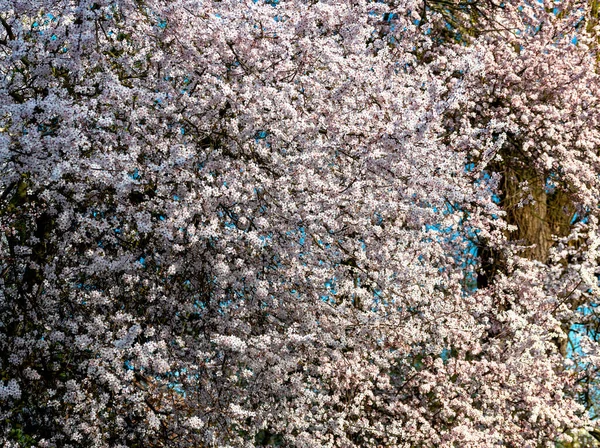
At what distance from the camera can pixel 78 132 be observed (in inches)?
205

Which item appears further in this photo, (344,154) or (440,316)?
(440,316)

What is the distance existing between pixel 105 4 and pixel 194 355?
9.85 ft

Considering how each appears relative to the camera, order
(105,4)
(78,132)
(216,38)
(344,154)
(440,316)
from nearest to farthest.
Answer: (78,132), (105,4), (216,38), (344,154), (440,316)

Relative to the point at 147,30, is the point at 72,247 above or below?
below

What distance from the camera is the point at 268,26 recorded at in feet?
21.1

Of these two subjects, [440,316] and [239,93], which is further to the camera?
[440,316]

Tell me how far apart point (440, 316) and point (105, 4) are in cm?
463

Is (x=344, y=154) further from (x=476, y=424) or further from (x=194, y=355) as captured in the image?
(x=476, y=424)

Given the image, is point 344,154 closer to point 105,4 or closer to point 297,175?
point 297,175

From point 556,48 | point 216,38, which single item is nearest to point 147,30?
point 216,38

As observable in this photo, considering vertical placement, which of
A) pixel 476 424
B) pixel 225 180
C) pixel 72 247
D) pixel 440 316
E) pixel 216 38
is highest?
pixel 216 38

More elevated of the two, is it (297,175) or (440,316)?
(297,175)

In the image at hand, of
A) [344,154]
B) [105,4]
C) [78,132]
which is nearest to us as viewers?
[78,132]

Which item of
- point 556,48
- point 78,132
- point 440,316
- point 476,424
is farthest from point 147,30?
point 556,48
